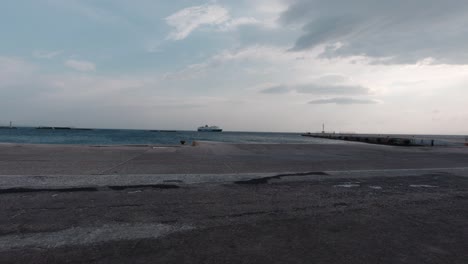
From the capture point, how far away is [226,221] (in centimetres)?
525

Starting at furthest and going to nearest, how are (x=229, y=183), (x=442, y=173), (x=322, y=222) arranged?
(x=442, y=173), (x=229, y=183), (x=322, y=222)

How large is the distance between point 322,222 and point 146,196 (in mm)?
3804

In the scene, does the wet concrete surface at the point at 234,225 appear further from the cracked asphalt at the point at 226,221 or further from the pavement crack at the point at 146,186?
the pavement crack at the point at 146,186

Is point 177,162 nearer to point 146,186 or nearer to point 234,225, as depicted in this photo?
point 146,186

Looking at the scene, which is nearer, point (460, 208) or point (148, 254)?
point (148, 254)

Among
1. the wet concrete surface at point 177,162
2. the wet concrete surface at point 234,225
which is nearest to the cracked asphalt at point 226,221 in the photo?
the wet concrete surface at point 234,225

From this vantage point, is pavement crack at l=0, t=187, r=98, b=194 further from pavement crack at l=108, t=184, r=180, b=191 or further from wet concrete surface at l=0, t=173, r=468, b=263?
pavement crack at l=108, t=184, r=180, b=191

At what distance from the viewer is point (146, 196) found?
6.92m

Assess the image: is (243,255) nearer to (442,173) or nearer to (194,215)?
(194,215)

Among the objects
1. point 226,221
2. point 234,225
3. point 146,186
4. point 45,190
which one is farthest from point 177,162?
point 234,225

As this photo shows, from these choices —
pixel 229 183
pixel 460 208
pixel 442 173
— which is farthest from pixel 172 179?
pixel 442 173

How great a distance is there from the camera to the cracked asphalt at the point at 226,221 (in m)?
3.91

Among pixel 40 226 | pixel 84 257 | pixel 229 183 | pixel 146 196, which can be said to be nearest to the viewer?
pixel 84 257

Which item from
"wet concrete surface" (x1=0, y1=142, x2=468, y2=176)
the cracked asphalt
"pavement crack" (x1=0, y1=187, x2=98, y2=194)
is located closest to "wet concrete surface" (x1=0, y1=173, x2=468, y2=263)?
the cracked asphalt
